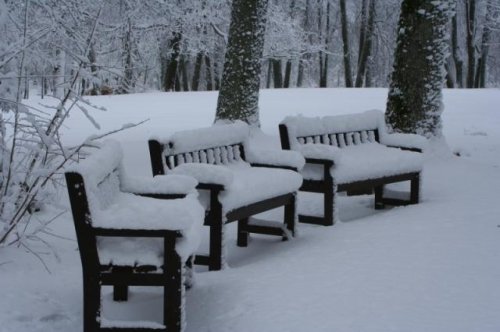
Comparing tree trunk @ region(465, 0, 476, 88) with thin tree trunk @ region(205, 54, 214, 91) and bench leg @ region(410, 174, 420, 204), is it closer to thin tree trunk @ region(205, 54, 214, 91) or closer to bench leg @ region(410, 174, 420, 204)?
thin tree trunk @ region(205, 54, 214, 91)

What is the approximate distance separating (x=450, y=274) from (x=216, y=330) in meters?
1.66

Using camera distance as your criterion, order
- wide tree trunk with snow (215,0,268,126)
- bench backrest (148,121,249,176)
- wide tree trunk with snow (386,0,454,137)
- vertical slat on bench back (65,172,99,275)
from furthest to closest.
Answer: wide tree trunk with snow (215,0,268,126), wide tree trunk with snow (386,0,454,137), bench backrest (148,121,249,176), vertical slat on bench back (65,172,99,275)

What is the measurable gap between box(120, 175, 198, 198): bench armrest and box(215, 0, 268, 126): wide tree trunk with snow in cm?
595

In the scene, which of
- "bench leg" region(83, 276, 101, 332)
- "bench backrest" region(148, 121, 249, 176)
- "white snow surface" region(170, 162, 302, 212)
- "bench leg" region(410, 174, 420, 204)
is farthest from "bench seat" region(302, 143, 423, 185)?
"bench leg" region(83, 276, 101, 332)

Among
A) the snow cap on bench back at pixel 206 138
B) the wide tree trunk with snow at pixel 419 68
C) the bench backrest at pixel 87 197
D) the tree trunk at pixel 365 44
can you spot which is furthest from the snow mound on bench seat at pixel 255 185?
the tree trunk at pixel 365 44

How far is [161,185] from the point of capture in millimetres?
4703

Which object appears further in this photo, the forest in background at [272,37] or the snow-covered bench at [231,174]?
the forest in background at [272,37]

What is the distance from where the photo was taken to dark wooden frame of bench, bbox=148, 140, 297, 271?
513 centimetres

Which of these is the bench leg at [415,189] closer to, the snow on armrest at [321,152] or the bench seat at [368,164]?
the bench seat at [368,164]

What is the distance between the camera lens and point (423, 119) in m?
9.52

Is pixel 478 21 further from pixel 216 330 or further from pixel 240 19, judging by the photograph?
pixel 216 330

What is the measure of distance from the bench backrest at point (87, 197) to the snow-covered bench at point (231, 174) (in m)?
1.07

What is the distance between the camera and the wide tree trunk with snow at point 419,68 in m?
9.26

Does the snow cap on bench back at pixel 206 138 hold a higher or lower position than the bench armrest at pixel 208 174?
higher
